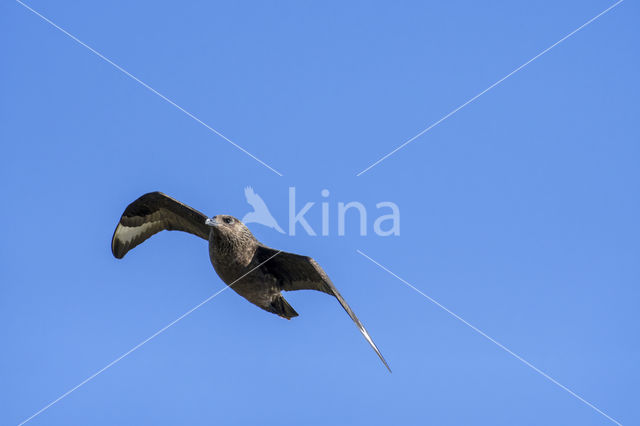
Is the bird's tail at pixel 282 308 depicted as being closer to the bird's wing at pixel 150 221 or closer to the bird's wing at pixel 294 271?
the bird's wing at pixel 294 271

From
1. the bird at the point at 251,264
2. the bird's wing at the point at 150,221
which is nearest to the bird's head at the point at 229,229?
the bird at the point at 251,264

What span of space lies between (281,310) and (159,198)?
94.1 inches

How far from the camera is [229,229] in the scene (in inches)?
356

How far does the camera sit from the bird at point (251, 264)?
8.99m

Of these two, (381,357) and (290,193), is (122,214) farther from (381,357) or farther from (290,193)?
(381,357)

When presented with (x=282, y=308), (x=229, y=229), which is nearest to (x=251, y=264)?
(x=229, y=229)

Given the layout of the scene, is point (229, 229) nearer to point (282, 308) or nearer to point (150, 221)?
point (282, 308)

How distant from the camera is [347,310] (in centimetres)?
827

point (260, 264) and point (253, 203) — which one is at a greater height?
point (253, 203)

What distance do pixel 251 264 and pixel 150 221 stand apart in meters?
2.25

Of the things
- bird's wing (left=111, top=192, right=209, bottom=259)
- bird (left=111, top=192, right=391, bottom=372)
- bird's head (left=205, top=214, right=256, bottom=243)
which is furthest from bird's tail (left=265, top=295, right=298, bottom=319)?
bird's wing (left=111, top=192, right=209, bottom=259)

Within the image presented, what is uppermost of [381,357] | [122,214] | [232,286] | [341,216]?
[341,216]

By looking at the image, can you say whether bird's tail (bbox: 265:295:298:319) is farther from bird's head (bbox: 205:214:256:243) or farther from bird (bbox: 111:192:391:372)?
bird's head (bbox: 205:214:256:243)

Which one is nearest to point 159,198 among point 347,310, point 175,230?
point 175,230
